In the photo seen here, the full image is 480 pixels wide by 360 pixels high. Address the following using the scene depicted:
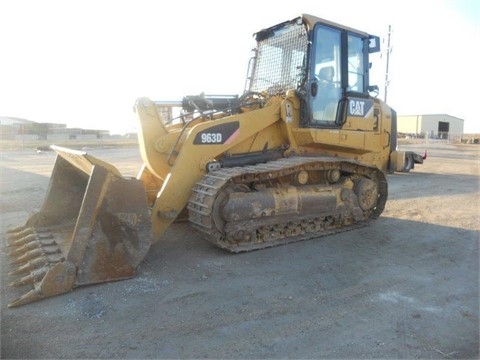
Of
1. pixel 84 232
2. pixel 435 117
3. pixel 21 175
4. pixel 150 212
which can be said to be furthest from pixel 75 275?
pixel 435 117

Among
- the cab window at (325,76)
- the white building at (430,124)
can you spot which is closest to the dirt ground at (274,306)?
the cab window at (325,76)

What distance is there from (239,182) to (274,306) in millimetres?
2070

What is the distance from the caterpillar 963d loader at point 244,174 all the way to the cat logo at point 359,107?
0.02 metres

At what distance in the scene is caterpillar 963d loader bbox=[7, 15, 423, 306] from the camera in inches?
169

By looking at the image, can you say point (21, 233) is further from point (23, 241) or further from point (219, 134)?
point (219, 134)

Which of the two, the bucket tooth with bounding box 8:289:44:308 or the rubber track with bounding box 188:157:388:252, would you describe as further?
the rubber track with bounding box 188:157:388:252

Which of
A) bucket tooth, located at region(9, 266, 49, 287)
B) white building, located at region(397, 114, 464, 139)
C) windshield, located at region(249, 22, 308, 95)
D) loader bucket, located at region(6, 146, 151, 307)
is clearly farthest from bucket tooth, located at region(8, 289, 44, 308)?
white building, located at region(397, 114, 464, 139)

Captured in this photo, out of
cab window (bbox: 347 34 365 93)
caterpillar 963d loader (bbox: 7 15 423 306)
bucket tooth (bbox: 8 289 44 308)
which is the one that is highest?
cab window (bbox: 347 34 365 93)

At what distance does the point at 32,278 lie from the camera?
13.1 ft

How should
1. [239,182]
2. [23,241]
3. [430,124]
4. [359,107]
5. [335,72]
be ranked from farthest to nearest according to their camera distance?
[430,124]
[359,107]
[335,72]
[239,182]
[23,241]

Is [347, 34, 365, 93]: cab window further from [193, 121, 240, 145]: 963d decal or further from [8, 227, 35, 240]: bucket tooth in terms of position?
[8, 227, 35, 240]: bucket tooth

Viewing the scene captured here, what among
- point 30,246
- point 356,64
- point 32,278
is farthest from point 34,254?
point 356,64

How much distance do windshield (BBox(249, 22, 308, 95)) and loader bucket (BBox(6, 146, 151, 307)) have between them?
3.27m

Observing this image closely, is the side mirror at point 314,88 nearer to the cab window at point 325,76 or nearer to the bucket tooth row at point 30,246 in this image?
the cab window at point 325,76
